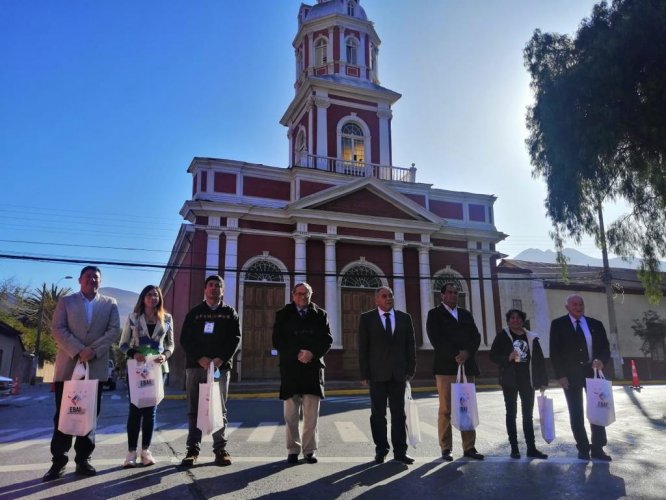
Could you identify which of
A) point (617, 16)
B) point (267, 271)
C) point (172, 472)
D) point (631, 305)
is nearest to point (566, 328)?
point (172, 472)

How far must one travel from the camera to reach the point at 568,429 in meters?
7.63

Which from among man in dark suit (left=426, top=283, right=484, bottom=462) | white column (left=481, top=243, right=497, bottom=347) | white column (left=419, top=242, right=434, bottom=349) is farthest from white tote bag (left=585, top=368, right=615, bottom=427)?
white column (left=481, top=243, right=497, bottom=347)

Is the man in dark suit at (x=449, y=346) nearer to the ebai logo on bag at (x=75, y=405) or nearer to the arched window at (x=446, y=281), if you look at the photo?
the ebai logo on bag at (x=75, y=405)

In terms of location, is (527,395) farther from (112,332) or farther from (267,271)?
(267,271)

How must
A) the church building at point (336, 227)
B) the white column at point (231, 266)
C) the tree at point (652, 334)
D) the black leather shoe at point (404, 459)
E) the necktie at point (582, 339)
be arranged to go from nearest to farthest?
the black leather shoe at point (404, 459)
the necktie at point (582, 339)
the white column at point (231, 266)
the church building at point (336, 227)
the tree at point (652, 334)

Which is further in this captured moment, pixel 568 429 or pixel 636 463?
pixel 568 429

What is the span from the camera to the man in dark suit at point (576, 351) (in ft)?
19.2

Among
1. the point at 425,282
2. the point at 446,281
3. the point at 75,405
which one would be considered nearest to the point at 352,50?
the point at 425,282

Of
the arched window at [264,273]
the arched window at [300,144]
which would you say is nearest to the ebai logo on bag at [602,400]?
the arched window at [264,273]

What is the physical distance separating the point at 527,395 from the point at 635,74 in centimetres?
956

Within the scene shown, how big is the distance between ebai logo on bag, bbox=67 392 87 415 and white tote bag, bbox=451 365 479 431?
352 centimetres

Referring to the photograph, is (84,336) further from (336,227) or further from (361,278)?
(361,278)

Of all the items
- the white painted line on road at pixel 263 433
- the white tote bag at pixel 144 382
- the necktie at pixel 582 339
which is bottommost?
the white painted line on road at pixel 263 433

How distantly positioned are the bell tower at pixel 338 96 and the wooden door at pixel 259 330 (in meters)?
5.93
